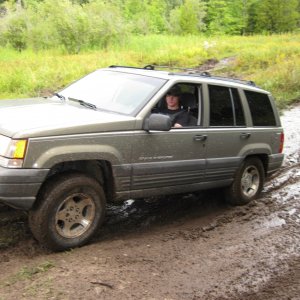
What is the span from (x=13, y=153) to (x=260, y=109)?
4.08 metres

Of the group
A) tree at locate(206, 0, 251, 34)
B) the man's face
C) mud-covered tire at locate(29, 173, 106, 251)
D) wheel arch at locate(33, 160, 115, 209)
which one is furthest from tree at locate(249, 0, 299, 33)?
mud-covered tire at locate(29, 173, 106, 251)

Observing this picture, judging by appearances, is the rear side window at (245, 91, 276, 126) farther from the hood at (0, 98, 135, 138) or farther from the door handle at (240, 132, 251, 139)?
the hood at (0, 98, 135, 138)

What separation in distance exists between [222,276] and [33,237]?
79.4 inches

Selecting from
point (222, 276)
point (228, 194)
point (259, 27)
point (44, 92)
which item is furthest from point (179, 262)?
point (259, 27)

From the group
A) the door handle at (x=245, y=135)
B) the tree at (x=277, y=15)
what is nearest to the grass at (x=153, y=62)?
the door handle at (x=245, y=135)

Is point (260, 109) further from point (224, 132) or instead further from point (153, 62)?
point (153, 62)

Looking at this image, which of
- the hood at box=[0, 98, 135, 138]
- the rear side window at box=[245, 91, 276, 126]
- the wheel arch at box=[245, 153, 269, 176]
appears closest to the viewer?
the hood at box=[0, 98, 135, 138]

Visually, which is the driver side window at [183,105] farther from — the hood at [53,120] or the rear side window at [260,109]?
the rear side window at [260,109]

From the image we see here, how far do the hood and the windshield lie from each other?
24 cm

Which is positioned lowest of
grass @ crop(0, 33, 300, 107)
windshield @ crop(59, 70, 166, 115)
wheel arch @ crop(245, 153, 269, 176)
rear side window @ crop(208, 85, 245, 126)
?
wheel arch @ crop(245, 153, 269, 176)

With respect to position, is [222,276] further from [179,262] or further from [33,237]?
[33,237]

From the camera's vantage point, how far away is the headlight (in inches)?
163

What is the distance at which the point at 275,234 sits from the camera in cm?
570

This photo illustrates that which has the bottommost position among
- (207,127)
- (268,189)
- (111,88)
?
(268,189)
